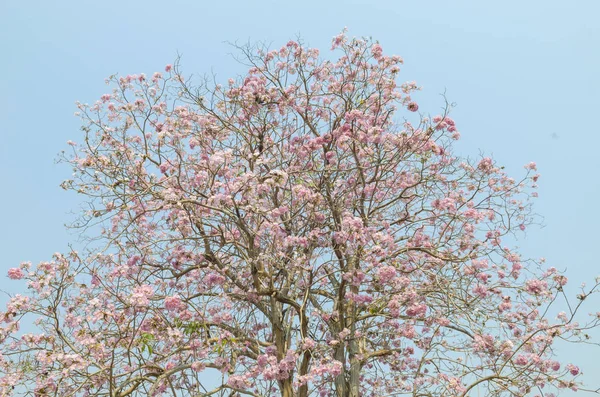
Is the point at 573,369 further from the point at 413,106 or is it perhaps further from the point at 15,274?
the point at 15,274

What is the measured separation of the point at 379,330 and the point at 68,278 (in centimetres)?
416

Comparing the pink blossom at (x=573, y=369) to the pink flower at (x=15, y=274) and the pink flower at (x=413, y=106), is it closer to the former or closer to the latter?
the pink flower at (x=413, y=106)

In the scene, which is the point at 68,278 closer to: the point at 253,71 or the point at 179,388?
the point at 179,388

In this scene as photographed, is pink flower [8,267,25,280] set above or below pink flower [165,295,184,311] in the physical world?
above

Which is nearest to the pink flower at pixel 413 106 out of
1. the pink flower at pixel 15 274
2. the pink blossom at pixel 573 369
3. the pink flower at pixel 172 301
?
the pink blossom at pixel 573 369

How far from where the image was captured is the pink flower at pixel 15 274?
21.1 feet

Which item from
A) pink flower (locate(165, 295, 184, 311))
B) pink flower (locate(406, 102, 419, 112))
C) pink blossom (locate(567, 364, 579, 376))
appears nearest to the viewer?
pink flower (locate(165, 295, 184, 311))

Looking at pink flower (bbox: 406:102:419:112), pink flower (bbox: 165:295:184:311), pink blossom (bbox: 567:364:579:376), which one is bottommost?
pink blossom (bbox: 567:364:579:376)

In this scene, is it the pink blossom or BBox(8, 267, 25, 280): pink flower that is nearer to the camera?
BBox(8, 267, 25, 280): pink flower

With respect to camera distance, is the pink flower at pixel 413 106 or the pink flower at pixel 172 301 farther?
the pink flower at pixel 413 106

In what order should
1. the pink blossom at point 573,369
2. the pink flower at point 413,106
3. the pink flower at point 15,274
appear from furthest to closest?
1. the pink flower at point 413,106
2. the pink blossom at point 573,369
3. the pink flower at point 15,274

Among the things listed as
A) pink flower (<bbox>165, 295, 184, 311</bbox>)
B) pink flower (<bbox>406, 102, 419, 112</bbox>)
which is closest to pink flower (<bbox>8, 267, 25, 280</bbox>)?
pink flower (<bbox>165, 295, 184, 311</bbox>)

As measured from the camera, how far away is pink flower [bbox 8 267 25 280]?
6.42 m

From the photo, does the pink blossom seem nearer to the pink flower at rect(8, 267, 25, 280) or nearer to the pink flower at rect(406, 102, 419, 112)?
the pink flower at rect(406, 102, 419, 112)
